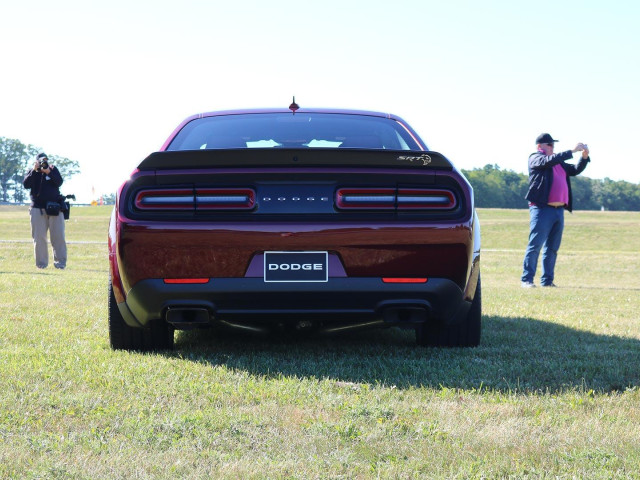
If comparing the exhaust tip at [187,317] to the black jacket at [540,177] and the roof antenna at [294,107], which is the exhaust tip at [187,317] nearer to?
the roof antenna at [294,107]

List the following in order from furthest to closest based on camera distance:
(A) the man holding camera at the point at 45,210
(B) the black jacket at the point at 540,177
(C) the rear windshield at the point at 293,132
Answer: (A) the man holding camera at the point at 45,210 < (B) the black jacket at the point at 540,177 < (C) the rear windshield at the point at 293,132

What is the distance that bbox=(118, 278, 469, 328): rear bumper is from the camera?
11.8ft

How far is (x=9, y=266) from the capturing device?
12.2m

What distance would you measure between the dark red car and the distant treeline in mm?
144863

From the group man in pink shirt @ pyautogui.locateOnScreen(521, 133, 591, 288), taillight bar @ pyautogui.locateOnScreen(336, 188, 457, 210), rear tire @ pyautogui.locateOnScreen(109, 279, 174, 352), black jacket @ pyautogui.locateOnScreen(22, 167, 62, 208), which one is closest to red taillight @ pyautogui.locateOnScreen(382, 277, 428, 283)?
taillight bar @ pyautogui.locateOnScreen(336, 188, 457, 210)

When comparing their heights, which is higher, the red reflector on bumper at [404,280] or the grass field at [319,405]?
the red reflector on bumper at [404,280]

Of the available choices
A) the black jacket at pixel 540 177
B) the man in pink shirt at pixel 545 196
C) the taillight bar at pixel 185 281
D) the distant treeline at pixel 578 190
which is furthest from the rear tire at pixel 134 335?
the distant treeline at pixel 578 190

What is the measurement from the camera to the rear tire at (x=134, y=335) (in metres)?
4.17

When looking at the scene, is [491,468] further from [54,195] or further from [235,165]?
[54,195]

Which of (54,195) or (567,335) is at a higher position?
(54,195)

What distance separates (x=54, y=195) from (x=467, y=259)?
9.61 metres

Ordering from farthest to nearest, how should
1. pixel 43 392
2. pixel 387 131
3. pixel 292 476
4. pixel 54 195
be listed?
pixel 54 195 < pixel 387 131 < pixel 43 392 < pixel 292 476

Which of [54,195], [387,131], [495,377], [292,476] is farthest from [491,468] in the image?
[54,195]

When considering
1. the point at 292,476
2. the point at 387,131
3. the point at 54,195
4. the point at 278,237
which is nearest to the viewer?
the point at 292,476
